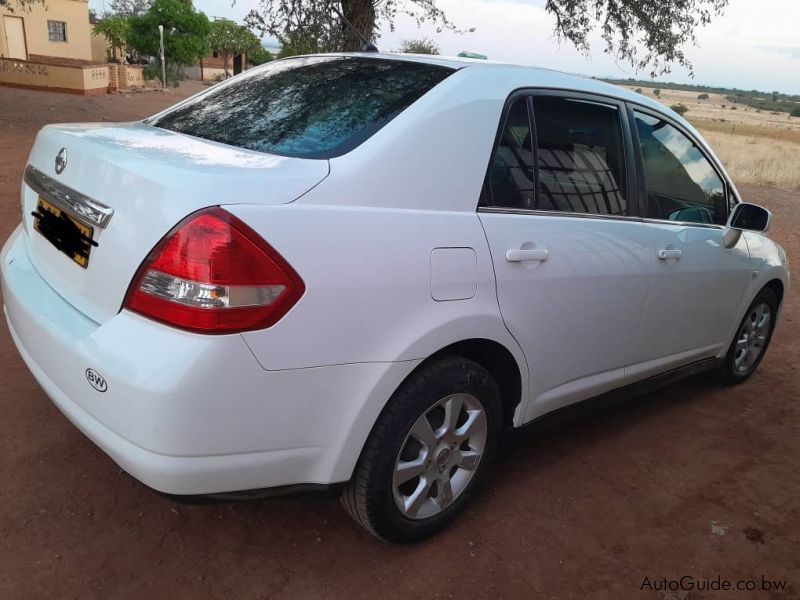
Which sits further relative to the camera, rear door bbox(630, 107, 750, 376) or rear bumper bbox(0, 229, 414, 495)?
rear door bbox(630, 107, 750, 376)

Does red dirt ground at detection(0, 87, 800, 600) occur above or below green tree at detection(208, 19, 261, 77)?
below

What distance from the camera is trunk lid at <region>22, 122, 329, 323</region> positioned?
188 cm

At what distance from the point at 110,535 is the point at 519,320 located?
67.7 inches

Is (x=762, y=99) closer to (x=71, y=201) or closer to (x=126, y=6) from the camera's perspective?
(x=126, y=6)

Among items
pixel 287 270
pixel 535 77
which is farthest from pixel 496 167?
pixel 287 270

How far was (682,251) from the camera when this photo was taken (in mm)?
3340

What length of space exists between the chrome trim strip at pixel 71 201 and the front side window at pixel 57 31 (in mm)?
35921

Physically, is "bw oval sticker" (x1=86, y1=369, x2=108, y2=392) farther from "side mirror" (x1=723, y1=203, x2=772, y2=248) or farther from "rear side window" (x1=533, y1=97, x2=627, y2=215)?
"side mirror" (x1=723, y1=203, x2=772, y2=248)

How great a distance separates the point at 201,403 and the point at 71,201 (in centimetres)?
87

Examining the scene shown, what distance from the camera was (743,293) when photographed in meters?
4.01

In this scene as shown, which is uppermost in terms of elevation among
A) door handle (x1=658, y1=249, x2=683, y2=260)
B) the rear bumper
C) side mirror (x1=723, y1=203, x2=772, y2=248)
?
side mirror (x1=723, y1=203, x2=772, y2=248)

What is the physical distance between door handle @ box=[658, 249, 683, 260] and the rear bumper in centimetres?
165

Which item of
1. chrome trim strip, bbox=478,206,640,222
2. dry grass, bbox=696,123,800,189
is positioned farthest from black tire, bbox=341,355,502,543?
dry grass, bbox=696,123,800,189

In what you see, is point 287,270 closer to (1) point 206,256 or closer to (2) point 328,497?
(1) point 206,256
